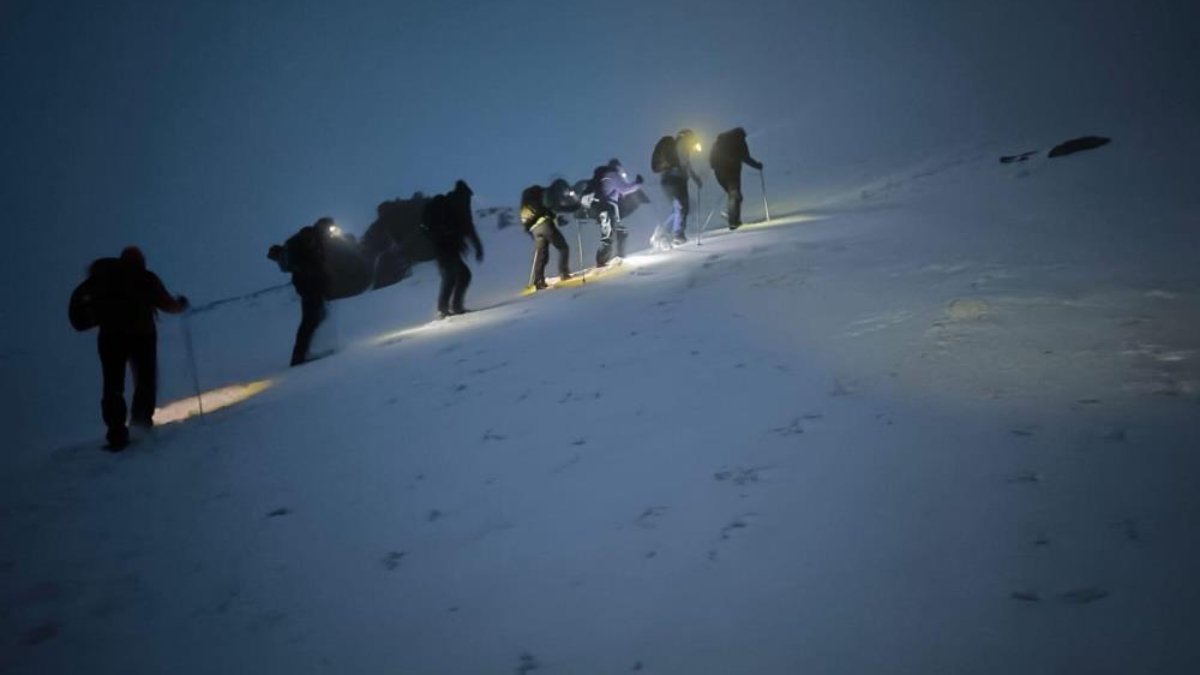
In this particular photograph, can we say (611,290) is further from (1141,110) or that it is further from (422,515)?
(1141,110)

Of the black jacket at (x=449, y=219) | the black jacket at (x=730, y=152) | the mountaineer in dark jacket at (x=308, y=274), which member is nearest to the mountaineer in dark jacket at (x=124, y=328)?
the mountaineer in dark jacket at (x=308, y=274)

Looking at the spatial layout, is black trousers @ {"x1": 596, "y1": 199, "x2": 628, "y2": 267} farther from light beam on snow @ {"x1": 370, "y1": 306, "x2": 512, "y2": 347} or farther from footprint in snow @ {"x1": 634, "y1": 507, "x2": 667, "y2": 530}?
footprint in snow @ {"x1": 634, "y1": 507, "x2": 667, "y2": 530}

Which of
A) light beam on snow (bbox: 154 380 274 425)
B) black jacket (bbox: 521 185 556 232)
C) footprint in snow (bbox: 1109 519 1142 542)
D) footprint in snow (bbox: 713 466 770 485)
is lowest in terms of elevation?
footprint in snow (bbox: 1109 519 1142 542)

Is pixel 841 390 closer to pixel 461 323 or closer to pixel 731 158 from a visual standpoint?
pixel 461 323

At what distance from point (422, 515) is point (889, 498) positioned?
2649mm

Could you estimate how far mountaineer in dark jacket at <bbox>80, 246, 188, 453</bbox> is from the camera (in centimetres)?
557

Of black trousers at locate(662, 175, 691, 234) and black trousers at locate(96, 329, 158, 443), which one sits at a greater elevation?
black trousers at locate(662, 175, 691, 234)

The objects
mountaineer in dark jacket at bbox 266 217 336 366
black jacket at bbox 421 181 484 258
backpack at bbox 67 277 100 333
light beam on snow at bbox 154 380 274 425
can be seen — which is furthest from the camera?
black jacket at bbox 421 181 484 258

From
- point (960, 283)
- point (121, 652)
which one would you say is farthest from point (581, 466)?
point (960, 283)

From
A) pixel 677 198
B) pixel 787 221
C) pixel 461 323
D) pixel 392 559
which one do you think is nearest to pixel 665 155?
pixel 677 198

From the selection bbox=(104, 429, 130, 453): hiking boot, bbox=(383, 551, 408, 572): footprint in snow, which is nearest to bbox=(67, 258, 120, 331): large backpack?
bbox=(104, 429, 130, 453): hiking boot

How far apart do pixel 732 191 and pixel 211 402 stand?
11010 mm

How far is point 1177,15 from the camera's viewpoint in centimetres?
2775

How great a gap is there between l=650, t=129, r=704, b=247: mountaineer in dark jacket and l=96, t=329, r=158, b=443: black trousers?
9.41 metres
